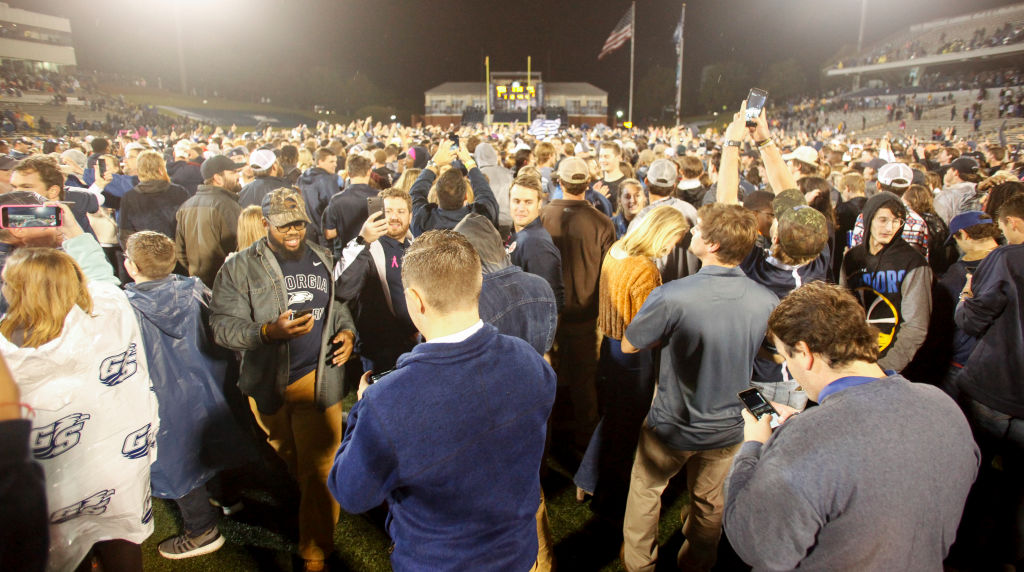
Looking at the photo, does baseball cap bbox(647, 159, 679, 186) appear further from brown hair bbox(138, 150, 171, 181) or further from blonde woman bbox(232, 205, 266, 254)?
brown hair bbox(138, 150, 171, 181)

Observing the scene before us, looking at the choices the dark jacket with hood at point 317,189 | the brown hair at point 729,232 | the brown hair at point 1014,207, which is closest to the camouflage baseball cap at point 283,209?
the brown hair at point 729,232

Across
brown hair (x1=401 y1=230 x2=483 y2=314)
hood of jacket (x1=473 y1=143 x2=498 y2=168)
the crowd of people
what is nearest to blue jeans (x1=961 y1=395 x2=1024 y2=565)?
the crowd of people

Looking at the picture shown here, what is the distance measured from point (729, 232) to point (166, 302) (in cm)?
305

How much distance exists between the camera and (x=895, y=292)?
11.8ft

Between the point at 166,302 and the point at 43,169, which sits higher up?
the point at 43,169

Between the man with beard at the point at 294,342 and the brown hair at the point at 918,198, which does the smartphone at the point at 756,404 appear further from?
the brown hair at the point at 918,198

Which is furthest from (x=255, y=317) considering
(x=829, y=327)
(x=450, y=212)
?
(x=829, y=327)

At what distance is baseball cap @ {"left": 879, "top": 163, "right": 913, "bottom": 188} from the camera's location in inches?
217

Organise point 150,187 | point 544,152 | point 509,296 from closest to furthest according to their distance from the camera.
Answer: point 509,296
point 150,187
point 544,152

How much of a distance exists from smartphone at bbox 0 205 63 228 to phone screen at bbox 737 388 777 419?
3715mm

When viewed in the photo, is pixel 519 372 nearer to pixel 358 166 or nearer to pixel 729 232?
pixel 729 232

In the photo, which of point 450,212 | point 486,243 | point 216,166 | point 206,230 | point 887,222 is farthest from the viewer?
point 216,166

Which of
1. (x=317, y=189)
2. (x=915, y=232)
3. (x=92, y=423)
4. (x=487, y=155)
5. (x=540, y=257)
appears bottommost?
(x=92, y=423)

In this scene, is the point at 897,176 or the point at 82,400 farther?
the point at 897,176
